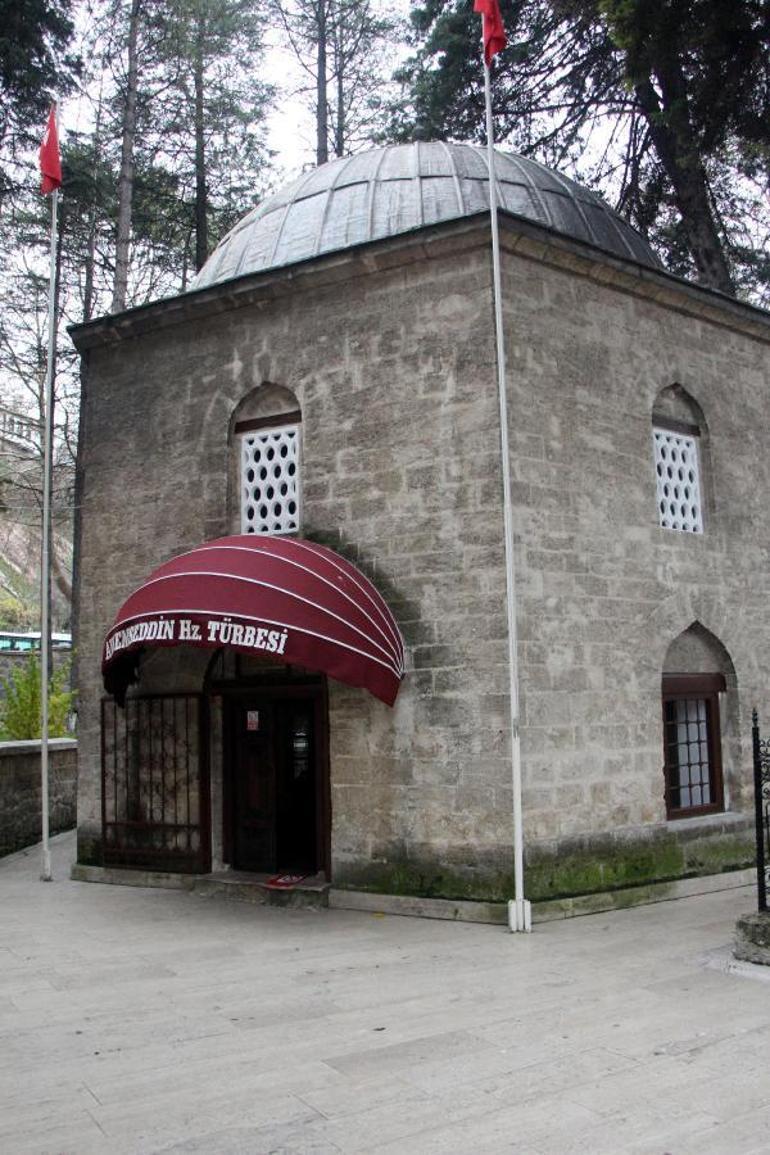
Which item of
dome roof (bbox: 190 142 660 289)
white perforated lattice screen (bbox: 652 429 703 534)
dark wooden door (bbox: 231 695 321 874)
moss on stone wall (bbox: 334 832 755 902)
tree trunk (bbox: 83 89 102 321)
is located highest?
tree trunk (bbox: 83 89 102 321)

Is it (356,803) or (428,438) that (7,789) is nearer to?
(356,803)

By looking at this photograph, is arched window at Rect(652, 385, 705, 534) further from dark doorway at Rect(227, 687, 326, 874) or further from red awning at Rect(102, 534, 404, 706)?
Result: dark doorway at Rect(227, 687, 326, 874)

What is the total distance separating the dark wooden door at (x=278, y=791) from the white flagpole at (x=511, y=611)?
2530 mm

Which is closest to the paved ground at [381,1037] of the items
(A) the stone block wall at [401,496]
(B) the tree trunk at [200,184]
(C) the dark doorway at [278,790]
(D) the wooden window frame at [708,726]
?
(A) the stone block wall at [401,496]

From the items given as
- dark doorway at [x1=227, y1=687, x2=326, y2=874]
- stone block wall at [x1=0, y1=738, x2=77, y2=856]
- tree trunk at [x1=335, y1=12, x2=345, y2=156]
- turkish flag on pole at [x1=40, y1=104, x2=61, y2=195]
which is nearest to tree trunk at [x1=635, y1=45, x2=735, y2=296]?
tree trunk at [x1=335, y1=12, x2=345, y2=156]

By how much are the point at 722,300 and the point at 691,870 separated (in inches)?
241

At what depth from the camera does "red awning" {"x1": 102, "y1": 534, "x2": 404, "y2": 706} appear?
8.71 m

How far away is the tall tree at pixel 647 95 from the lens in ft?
43.2

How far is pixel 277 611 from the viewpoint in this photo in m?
8.78

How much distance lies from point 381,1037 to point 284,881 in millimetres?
4424

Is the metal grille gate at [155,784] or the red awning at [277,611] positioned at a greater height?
the red awning at [277,611]

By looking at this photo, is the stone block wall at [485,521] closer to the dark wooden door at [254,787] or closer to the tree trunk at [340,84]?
the dark wooden door at [254,787]

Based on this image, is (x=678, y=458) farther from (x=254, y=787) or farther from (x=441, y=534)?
(x=254, y=787)

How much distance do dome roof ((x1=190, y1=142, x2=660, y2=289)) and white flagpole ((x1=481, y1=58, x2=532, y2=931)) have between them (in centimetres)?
248
